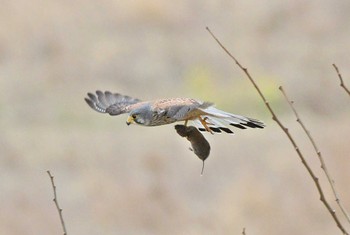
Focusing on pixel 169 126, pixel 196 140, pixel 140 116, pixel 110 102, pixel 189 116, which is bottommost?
pixel 196 140

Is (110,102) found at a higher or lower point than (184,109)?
higher

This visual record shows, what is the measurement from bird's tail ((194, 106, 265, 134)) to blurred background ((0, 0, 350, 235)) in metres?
10.4

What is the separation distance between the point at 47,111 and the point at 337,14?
18.9ft

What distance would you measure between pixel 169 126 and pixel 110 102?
11980 millimetres

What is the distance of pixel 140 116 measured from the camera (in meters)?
4.50

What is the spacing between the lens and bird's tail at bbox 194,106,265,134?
4098 millimetres

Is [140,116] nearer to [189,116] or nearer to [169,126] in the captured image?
[189,116]

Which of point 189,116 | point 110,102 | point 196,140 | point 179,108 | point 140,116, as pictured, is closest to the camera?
point 196,140

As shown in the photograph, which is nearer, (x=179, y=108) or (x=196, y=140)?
(x=196, y=140)

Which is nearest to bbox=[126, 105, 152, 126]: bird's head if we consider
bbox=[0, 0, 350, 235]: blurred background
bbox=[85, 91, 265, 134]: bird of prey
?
bbox=[85, 91, 265, 134]: bird of prey

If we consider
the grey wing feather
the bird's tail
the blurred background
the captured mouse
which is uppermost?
the blurred background

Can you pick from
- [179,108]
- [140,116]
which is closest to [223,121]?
[179,108]

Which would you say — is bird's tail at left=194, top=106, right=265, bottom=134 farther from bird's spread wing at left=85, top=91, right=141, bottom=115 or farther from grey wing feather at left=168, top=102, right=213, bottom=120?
bird's spread wing at left=85, top=91, right=141, bottom=115

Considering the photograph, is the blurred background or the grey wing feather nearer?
the grey wing feather
